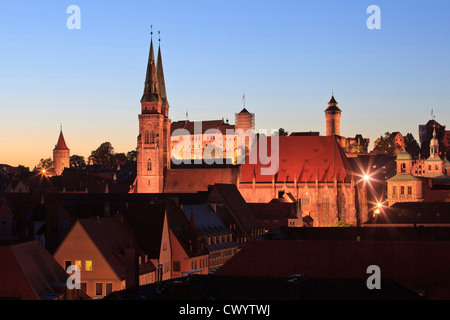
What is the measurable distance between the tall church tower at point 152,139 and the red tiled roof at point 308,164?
17005mm

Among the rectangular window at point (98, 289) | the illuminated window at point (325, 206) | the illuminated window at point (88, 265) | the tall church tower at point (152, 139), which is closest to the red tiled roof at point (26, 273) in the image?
the rectangular window at point (98, 289)

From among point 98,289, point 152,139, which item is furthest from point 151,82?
point 98,289

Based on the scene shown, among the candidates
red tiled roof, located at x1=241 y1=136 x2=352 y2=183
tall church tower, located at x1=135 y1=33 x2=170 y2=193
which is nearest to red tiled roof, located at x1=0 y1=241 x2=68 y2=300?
red tiled roof, located at x1=241 y1=136 x2=352 y2=183

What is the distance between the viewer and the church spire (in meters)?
164

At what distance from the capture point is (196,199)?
112m

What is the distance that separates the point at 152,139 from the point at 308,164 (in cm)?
2996

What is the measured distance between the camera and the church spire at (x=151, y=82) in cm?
16400

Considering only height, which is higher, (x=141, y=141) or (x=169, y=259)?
(x=141, y=141)

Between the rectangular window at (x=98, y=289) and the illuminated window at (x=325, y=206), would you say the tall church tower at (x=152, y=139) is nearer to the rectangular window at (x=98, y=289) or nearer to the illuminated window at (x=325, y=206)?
the illuminated window at (x=325, y=206)

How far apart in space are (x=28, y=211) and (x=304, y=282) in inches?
1583

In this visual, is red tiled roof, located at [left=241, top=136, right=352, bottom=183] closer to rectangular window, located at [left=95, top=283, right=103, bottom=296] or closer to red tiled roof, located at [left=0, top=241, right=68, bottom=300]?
rectangular window, located at [left=95, top=283, right=103, bottom=296]

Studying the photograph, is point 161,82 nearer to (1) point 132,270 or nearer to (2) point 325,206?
(2) point 325,206
